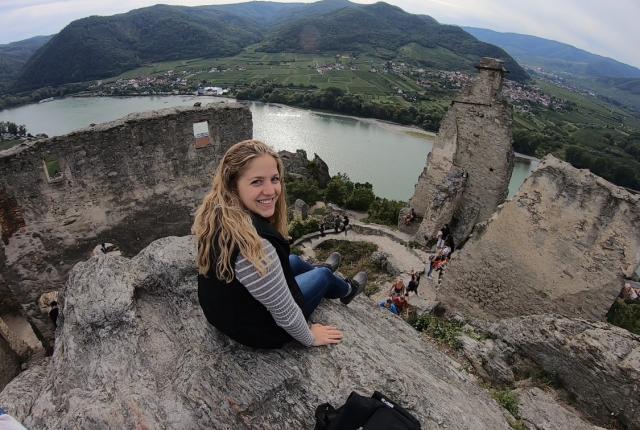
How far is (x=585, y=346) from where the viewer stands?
457cm

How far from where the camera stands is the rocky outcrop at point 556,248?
19.0 ft

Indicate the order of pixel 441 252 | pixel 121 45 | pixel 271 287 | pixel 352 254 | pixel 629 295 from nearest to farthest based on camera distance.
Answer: pixel 271 287, pixel 629 295, pixel 441 252, pixel 352 254, pixel 121 45

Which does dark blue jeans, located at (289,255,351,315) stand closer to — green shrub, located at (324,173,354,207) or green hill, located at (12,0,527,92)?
green shrub, located at (324,173,354,207)

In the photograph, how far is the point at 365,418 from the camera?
247cm

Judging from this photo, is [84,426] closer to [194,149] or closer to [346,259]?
[194,149]

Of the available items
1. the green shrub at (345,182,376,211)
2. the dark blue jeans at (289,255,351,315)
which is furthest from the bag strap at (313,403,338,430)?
the green shrub at (345,182,376,211)

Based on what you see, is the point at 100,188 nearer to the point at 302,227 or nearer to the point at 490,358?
the point at 490,358

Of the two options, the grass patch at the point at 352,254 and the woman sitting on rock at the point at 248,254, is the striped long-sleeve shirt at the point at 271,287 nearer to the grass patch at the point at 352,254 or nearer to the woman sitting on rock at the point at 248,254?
the woman sitting on rock at the point at 248,254

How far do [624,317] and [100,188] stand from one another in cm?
1101

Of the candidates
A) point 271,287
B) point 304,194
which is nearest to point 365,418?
point 271,287

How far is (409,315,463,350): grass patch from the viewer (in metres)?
5.55

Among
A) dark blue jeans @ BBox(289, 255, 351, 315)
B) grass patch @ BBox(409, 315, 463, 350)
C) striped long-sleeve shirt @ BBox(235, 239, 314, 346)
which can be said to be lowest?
grass patch @ BBox(409, 315, 463, 350)

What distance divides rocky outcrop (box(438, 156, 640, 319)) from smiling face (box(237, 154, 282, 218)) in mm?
5311

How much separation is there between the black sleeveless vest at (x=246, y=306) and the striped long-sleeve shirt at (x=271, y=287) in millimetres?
85
